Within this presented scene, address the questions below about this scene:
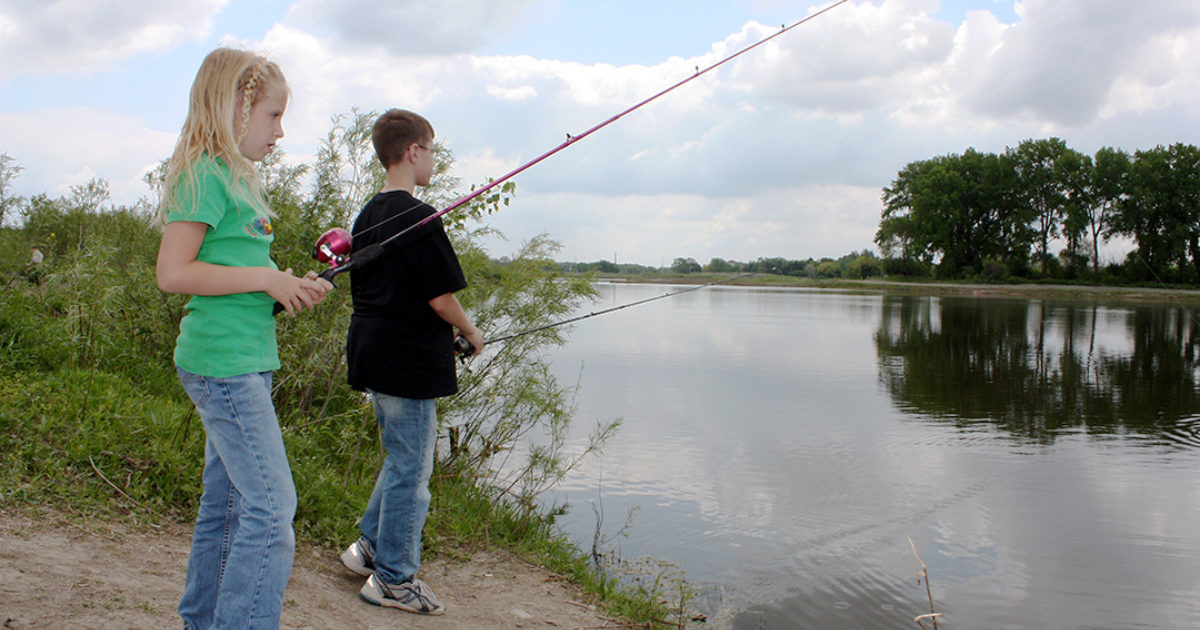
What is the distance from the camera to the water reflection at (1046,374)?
11312mm

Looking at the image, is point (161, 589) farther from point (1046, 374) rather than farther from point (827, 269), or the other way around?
point (827, 269)

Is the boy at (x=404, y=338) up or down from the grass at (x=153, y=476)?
up

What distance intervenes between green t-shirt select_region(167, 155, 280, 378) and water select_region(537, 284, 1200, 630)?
3.38 metres

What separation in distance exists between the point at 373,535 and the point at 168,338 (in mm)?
3484

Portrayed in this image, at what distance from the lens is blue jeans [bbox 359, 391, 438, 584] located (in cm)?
298

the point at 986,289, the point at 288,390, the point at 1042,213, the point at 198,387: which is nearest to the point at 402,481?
the point at 198,387

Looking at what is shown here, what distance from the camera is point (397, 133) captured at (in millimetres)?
3008

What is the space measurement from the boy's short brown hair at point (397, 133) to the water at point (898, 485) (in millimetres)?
3189

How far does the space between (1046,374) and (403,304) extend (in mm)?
15516

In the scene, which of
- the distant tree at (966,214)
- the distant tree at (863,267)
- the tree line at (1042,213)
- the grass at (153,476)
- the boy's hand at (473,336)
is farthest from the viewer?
the distant tree at (863,267)

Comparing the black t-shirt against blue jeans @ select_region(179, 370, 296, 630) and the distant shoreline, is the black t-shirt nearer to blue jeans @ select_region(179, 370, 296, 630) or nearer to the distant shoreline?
blue jeans @ select_region(179, 370, 296, 630)

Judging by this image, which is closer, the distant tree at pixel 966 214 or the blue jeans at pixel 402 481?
the blue jeans at pixel 402 481

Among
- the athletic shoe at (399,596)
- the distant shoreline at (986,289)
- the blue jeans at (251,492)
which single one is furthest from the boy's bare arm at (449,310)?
the distant shoreline at (986,289)

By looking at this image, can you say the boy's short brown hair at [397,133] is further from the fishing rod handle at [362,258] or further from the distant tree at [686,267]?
the distant tree at [686,267]
